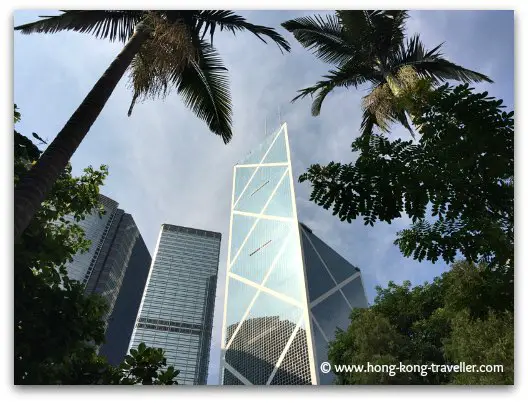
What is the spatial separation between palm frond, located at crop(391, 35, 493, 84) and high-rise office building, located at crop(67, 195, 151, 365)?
2063 inches

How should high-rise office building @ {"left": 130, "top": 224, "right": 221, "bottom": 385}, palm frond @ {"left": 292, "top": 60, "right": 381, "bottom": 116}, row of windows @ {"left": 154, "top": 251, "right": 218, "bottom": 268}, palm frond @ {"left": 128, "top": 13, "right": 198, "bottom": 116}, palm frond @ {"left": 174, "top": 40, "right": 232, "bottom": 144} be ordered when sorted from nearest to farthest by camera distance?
palm frond @ {"left": 128, "top": 13, "right": 198, "bottom": 116}, palm frond @ {"left": 174, "top": 40, "right": 232, "bottom": 144}, palm frond @ {"left": 292, "top": 60, "right": 381, "bottom": 116}, high-rise office building @ {"left": 130, "top": 224, "right": 221, "bottom": 385}, row of windows @ {"left": 154, "top": 251, "right": 218, "bottom": 268}

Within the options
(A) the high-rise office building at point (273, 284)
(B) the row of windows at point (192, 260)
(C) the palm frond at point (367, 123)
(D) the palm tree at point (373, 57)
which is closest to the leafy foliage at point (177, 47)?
(D) the palm tree at point (373, 57)

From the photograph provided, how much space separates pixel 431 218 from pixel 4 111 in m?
4.82

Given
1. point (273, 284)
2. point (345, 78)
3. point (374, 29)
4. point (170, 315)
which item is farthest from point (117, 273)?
point (374, 29)

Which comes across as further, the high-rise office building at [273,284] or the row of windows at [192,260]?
the row of windows at [192,260]

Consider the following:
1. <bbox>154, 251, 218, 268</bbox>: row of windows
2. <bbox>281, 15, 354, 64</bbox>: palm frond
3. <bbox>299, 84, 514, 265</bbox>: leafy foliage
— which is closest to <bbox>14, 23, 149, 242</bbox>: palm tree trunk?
<bbox>299, 84, 514, 265</bbox>: leafy foliage

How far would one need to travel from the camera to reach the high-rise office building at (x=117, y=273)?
61344mm

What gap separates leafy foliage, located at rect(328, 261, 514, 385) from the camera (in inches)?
139

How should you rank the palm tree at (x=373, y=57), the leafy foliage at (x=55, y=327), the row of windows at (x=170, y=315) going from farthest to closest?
the row of windows at (x=170, y=315) < the palm tree at (x=373, y=57) < the leafy foliage at (x=55, y=327)

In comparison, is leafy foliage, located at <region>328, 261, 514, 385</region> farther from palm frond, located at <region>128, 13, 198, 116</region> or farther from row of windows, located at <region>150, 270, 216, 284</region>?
row of windows, located at <region>150, 270, 216, 284</region>

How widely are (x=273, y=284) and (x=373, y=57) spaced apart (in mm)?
36631

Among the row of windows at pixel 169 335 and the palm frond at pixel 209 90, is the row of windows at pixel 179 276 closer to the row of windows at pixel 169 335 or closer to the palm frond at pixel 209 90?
the row of windows at pixel 169 335

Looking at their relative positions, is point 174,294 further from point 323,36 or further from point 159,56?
point 159,56
